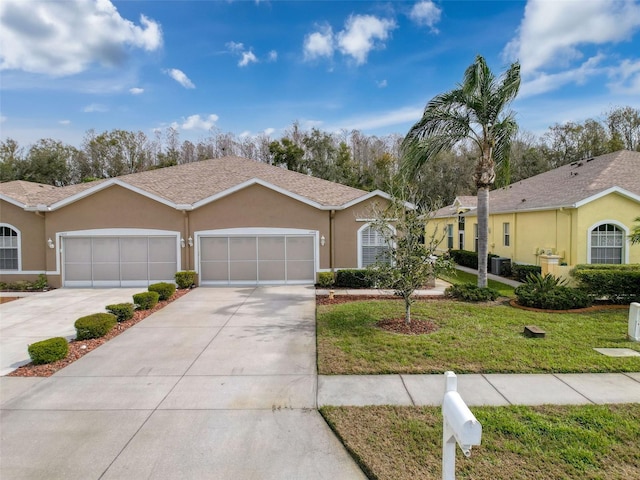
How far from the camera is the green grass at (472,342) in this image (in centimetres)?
681

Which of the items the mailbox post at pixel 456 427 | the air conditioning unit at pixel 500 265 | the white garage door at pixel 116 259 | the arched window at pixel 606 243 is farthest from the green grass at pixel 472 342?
the white garage door at pixel 116 259

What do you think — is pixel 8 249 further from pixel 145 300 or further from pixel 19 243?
pixel 145 300

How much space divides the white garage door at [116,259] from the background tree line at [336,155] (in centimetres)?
2245

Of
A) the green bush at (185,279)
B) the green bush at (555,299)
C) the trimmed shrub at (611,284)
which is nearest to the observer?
the green bush at (555,299)

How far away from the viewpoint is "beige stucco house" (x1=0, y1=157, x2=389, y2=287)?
53.5 feet

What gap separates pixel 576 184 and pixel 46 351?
798 inches

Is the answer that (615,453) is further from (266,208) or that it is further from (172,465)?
(266,208)

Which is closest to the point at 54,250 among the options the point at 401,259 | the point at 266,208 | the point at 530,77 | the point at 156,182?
the point at 156,182

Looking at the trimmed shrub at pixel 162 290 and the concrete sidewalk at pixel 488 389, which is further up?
the trimmed shrub at pixel 162 290

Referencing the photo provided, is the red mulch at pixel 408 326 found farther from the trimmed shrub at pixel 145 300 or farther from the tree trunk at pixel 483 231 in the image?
the trimmed shrub at pixel 145 300

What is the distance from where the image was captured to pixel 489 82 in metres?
12.1

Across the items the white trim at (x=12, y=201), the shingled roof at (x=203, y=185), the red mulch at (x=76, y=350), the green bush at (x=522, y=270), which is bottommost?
the red mulch at (x=76, y=350)

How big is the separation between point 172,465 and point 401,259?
676 cm

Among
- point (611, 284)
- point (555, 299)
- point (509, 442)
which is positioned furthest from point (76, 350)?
point (611, 284)
